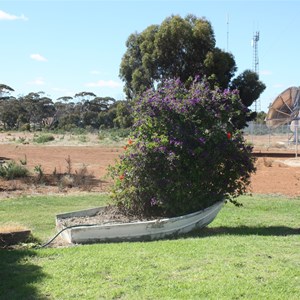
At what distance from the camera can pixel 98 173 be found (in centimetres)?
2041

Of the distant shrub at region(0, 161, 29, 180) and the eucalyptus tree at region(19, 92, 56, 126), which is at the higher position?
the eucalyptus tree at region(19, 92, 56, 126)

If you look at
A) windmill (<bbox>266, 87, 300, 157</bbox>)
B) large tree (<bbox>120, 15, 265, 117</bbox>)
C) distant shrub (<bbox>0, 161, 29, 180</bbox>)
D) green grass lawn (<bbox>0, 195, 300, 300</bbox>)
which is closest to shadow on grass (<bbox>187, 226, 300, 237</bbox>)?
green grass lawn (<bbox>0, 195, 300, 300</bbox>)

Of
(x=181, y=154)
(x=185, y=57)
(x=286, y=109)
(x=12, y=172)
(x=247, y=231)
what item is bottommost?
(x=247, y=231)

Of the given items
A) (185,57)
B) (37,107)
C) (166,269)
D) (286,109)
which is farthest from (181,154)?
(37,107)

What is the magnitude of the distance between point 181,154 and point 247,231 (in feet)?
5.84

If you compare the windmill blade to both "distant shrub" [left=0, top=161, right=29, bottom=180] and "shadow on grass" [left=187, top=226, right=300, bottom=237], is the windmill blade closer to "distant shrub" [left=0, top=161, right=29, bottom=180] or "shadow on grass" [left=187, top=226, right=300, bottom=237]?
"distant shrub" [left=0, top=161, right=29, bottom=180]

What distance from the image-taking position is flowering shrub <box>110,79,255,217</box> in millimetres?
8719

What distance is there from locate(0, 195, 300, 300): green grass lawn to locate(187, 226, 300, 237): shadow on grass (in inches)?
0.8

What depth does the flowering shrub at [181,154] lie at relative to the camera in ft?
28.6

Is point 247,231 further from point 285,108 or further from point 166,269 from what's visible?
point 285,108

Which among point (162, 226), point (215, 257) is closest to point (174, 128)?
point (162, 226)

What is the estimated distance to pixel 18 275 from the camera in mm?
5730

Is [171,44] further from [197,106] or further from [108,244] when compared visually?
[108,244]

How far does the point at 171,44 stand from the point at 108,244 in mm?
28314
